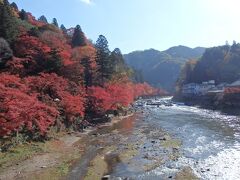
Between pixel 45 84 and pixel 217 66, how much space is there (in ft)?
327

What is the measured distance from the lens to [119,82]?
80938mm

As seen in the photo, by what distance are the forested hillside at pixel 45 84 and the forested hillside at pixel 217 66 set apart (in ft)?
220

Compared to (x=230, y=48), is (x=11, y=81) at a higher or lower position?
lower

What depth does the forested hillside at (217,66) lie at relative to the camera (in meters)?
129

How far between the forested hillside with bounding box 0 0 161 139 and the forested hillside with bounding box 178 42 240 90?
6709cm

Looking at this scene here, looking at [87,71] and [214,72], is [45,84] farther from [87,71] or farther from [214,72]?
[214,72]

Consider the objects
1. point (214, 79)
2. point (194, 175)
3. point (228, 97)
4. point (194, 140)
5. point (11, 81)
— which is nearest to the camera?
point (194, 175)

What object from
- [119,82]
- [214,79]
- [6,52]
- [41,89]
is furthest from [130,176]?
[214,79]

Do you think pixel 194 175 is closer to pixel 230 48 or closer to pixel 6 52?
pixel 6 52

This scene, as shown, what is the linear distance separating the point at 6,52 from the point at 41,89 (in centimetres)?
707

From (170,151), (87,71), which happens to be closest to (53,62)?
(87,71)

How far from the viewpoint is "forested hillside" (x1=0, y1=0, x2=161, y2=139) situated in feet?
126

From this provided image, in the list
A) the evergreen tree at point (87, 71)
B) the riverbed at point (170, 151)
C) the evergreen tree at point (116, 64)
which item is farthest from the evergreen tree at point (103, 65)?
the riverbed at point (170, 151)

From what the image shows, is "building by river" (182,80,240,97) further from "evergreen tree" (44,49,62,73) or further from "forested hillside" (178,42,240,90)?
"evergreen tree" (44,49,62,73)
